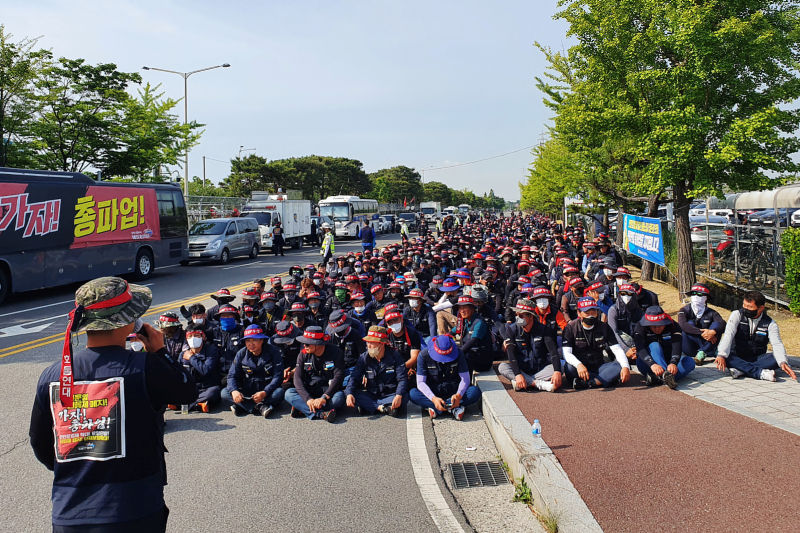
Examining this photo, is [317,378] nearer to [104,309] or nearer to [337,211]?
[104,309]

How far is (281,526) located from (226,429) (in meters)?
2.46

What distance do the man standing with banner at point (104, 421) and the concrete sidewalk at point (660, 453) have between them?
2.79 m

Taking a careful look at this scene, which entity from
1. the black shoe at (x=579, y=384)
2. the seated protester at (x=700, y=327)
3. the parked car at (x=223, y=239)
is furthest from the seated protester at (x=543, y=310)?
the parked car at (x=223, y=239)

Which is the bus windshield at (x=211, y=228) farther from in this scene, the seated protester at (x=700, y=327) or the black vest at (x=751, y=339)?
the black vest at (x=751, y=339)

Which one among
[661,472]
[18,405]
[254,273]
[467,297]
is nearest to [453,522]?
[661,472]

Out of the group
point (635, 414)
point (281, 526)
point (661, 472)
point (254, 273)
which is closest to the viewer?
point (281, 526)

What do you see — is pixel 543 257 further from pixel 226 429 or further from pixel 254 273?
pixel 226 429

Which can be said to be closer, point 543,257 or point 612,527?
point 612,527

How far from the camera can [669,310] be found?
13070 millimetres

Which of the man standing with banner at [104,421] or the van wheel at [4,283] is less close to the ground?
the man standing with banner at [104,421]

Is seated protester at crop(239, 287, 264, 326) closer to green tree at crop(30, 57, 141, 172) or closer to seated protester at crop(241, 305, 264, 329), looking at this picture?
seated protester at crop(241, 305, 264, 329)

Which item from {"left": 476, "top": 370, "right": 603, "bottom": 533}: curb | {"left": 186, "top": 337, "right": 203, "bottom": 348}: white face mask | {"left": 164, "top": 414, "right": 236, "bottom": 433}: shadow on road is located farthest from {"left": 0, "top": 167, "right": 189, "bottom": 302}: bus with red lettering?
{"left": 476, "top": 370, "right": 603, "bottom": 533}: curb

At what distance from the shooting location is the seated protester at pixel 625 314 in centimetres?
841

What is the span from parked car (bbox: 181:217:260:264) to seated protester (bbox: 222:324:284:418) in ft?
56.5
